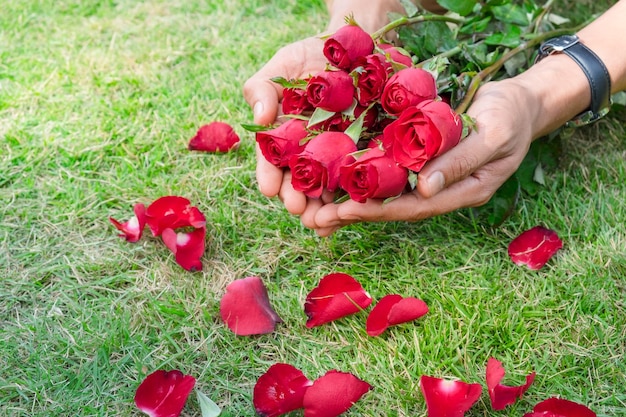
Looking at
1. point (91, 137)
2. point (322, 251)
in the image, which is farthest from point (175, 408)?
point (91, 137)

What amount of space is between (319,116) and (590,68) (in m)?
0.73

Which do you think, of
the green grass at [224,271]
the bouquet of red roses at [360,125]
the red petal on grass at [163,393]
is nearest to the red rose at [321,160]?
the bouquet of red roses at [360,125]

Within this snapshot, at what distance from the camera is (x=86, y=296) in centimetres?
160

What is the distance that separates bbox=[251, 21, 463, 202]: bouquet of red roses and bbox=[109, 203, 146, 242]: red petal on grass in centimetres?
43

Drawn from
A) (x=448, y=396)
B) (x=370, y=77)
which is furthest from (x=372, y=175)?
(x=448, y=396)

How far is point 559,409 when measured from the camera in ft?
4.12

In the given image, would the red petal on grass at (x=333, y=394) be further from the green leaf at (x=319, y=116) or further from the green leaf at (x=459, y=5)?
the green leaf at (x=459, y=5)

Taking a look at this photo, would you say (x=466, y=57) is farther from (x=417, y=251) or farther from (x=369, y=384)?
(x=369, y=384)

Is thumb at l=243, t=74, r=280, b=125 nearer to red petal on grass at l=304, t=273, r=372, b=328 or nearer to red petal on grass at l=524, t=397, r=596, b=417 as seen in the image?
red petal on grass at l=304, t=273, r=372, b=328

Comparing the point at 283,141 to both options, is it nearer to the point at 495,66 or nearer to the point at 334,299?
the point at 334,299

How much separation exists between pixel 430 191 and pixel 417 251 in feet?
1.13

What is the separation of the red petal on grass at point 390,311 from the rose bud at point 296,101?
0.43m

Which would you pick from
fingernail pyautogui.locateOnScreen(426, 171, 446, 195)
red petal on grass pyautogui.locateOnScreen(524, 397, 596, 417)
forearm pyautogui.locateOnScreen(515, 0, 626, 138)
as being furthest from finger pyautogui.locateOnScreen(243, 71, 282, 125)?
red petal on grass pyautogui.locateOnScreen(524, 397, 596, 417)

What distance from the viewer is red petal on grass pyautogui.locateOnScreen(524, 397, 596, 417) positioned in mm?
1238
